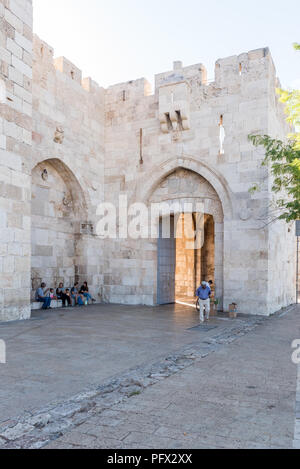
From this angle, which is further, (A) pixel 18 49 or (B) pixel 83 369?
(A) pixel 18 49

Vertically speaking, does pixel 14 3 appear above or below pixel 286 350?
above

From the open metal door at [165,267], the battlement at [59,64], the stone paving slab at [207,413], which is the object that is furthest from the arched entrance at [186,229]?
the stone paving slab at [207,413]

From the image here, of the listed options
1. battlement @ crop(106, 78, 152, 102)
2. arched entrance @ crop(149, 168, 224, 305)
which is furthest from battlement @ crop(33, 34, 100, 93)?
arched entrance @ crop(149, 168, 224, 305)

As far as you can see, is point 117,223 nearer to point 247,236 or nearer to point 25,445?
point 247,236

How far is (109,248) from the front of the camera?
12.9m

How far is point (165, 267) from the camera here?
13.1 metres

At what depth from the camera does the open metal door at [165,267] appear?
1275 cm

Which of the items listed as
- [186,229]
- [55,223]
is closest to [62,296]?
[55,223]

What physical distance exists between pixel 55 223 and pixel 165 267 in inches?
159

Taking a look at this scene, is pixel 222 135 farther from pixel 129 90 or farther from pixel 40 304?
pixel 40 304

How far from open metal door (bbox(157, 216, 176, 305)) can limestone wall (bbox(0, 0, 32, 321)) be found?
Answer: 5.18m

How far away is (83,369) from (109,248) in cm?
835

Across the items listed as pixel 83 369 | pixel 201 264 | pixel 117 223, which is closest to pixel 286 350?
pixel 83 369

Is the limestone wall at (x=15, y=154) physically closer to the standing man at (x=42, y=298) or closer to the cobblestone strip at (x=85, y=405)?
the standing man at (x=42, y=298)
